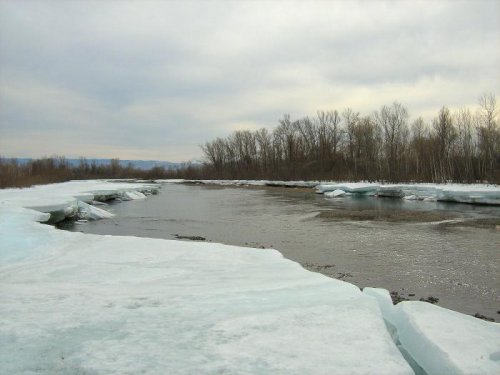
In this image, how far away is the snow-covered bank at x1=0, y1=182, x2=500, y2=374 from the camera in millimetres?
2898

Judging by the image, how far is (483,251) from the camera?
10188 mm

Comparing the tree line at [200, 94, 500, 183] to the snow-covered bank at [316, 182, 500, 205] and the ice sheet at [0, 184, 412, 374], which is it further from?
the ice sheet at [0, 184, 412, 374]

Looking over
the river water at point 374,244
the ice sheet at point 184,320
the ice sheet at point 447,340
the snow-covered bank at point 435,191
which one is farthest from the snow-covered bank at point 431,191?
the ice sheet at point 447,340

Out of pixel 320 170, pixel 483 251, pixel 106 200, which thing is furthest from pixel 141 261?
pixel 320 170

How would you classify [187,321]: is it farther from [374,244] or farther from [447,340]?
[374,244]

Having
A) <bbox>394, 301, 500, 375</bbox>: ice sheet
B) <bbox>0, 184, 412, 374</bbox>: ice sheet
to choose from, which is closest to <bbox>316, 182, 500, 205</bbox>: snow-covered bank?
<bbox>0, 184, 412, 374</bbox>: ice sheet

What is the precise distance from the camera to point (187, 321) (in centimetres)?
373

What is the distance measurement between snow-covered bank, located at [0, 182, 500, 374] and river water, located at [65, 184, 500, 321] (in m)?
2.61

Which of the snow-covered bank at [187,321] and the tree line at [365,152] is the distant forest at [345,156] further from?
the snow-covered bank at [187,321]

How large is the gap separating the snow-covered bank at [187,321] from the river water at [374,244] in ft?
8.56

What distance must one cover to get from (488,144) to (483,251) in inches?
1121

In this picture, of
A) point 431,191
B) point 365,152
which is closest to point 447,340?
point 431,191

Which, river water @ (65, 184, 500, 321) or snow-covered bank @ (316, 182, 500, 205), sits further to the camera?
snow-covered bank @ (316, 182, 500, 205)

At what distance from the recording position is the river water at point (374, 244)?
7332 millimetres
